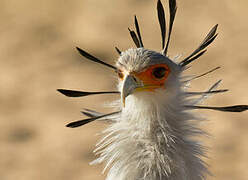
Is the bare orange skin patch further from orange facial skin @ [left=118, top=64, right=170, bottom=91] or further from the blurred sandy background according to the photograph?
the blurred sandy background

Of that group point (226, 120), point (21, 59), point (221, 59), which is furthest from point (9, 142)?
point (221, 59)

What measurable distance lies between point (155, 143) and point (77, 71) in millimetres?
5408

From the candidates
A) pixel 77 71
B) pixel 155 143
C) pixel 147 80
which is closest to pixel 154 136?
pixel 155 143

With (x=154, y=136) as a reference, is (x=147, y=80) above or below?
above

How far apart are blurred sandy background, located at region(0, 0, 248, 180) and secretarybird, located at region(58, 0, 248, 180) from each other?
3.26 meters

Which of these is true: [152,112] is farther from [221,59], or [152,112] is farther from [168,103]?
[221,59]

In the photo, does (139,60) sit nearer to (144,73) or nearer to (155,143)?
(144,73)

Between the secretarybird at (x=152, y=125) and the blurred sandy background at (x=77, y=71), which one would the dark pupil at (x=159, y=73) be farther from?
the blurred sandy background at (x=77, y=71)

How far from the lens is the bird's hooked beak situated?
7.41 feet

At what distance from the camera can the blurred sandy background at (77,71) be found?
6.10 meters

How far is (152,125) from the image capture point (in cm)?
239

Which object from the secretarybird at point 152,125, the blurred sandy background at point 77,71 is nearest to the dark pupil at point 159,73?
the secretarybird at point 152,125

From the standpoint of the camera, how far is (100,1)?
360 inches

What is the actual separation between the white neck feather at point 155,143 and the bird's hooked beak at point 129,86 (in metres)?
0.07
